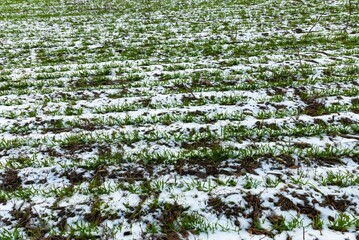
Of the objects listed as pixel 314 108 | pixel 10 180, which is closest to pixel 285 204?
pixel 314 108

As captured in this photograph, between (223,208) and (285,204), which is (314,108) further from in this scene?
(223,208)

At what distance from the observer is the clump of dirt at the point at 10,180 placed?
402cm

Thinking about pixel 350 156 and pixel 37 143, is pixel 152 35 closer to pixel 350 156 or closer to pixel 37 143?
pixel 37 143

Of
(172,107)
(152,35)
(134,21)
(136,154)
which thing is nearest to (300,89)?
(172,107)

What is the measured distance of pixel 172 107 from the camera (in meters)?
5.86

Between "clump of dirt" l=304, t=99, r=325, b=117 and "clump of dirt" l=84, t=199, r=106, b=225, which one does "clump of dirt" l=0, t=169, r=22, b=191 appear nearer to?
"clump of dirt" l=84, t=199, r=106, b=225

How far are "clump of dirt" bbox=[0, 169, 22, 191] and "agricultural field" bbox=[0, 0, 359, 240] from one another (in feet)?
0.06

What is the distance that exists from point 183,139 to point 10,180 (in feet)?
8.26

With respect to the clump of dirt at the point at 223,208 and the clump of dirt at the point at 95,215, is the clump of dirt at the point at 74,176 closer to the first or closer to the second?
the clump of dirt at the point at 95,215

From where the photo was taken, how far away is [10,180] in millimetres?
4137

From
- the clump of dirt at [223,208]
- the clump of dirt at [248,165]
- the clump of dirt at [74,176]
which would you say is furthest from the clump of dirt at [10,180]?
the clump of dirt at [248,165]

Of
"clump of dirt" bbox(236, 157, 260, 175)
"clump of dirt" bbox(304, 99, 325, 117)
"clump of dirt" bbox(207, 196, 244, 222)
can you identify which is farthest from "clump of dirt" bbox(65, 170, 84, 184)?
"clump of dirt" bbox(304, 99, 325, 117)

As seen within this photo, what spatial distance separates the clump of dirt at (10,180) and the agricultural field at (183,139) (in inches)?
0.8

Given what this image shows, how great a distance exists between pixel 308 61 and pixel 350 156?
4192 millimetres
